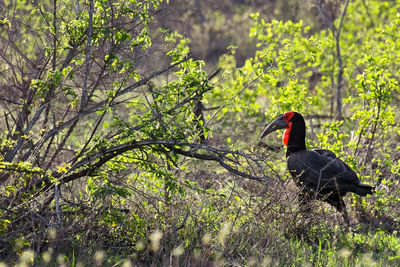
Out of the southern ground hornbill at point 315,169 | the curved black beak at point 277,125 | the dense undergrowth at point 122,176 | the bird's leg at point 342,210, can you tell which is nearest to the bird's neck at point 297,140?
the southern ground hornbill at point 315,169

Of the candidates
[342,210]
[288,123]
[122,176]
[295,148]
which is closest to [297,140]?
[295,148]

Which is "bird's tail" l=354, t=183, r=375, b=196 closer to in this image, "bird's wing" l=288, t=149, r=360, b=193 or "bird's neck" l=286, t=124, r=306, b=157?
"bird's wing" l=288, t=149, r=360, b=193

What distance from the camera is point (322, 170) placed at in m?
6.30

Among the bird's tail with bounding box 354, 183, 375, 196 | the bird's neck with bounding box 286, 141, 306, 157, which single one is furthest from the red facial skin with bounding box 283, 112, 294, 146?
the bird's tail with bounding box 354, 183, 375, 196

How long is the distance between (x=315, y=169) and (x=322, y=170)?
0.28ft

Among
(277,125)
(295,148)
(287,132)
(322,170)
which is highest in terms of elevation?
(277,125)

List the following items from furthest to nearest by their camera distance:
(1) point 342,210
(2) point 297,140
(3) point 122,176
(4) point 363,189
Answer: (2) point 297,140
(1) point 342,210
(4) point 363,189
(3) point 122,176

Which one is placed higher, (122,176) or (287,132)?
A: (122,176)

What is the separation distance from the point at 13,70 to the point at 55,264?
209 centimetres

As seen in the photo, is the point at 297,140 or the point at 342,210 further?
the point at 297,140

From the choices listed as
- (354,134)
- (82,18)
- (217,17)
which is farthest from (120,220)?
(217,17)

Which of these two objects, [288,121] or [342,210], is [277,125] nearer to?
[288,121]

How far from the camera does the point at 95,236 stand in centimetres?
495

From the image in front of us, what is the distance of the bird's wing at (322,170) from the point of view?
622 cm
